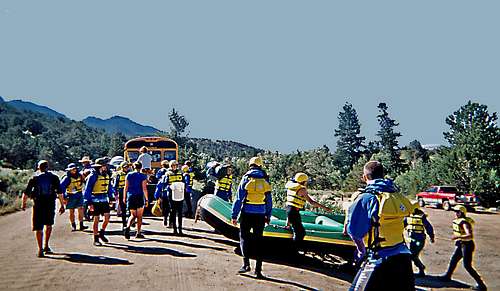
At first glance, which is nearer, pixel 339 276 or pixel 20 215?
pixel 339 276

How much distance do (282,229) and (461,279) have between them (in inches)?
180

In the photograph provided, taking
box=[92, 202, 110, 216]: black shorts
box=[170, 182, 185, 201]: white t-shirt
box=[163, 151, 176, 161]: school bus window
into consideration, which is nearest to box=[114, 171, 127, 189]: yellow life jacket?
box=[170, 182, 185, 201]: white t-shirt

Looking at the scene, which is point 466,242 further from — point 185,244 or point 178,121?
point 178,121

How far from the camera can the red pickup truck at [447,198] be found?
3169 centimetres

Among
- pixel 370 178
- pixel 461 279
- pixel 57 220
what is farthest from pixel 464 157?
pixel 370 178

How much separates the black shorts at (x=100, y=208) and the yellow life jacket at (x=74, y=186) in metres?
2.28

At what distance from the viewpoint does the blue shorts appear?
13812mm

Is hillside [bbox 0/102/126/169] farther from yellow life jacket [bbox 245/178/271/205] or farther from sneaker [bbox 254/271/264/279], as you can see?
sneaker [bbox 254/271/264/279]

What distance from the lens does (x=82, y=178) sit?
14.4 metres

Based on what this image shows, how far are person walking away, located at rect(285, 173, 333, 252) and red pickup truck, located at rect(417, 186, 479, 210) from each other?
23.1 m

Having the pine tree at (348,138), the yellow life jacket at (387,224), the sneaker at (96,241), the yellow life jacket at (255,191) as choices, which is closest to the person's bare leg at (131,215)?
the sneaker at (96,241)

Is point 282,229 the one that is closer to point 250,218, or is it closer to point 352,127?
point 250,218

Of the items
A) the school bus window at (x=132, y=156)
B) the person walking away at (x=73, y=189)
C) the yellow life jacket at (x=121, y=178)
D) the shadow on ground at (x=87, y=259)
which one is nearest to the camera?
the shadow on ground at (x=87, y=259)

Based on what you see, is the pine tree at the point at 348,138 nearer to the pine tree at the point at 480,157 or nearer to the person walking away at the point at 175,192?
the pine tree at the point at 480,157
